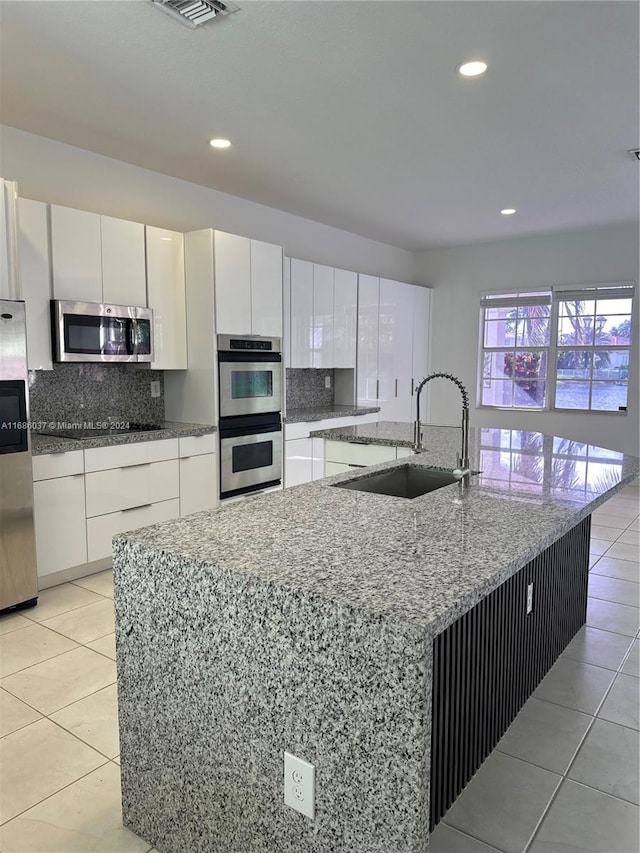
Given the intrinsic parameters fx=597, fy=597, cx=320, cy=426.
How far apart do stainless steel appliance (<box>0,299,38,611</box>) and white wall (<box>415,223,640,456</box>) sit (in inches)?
207

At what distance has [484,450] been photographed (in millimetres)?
3125

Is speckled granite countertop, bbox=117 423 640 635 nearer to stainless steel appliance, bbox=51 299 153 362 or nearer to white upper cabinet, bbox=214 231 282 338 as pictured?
stainless steel appliance, bbox=51 299 153 362

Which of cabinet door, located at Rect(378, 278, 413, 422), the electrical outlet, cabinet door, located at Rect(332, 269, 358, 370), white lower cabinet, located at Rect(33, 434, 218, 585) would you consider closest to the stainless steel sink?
the electrical outlet

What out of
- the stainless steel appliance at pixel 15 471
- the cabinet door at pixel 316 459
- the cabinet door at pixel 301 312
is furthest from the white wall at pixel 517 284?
the stainless steel appliance at pixel 15 471

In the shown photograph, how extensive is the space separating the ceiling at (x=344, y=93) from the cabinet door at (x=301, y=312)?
0.66m

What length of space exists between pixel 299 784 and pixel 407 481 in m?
1.61

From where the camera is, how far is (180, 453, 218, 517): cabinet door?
13.5 feet

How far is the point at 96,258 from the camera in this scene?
3.71 m

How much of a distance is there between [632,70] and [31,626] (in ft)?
13.1

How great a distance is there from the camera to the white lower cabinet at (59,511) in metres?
3.33

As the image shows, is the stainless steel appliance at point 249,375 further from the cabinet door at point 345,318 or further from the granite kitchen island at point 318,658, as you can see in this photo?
the granite kitchen island at point 318,658

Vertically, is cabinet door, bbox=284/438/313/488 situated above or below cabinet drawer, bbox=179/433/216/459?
below

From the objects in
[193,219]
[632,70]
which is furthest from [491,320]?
[632,70]

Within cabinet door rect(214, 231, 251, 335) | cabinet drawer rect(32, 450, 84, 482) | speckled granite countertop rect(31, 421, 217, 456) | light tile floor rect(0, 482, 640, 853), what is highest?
cabinet door rect(214, 231, 251, 335)
